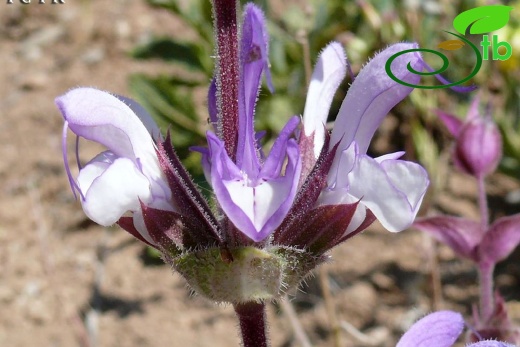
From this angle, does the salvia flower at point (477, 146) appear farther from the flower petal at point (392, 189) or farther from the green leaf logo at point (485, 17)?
the flower petal at point (392, 189)

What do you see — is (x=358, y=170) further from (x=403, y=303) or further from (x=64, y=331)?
(x=64, y=331)

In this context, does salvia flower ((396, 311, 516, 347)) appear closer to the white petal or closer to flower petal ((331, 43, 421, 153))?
flower petal ((331, 43, 421, 153))

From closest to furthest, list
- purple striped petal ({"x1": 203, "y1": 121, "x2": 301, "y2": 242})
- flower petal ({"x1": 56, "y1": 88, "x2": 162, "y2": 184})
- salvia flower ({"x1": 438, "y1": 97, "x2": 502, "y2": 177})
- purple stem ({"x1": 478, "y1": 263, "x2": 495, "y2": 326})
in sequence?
purple striped petal ({"x1": 203, "y1": 121, "x2": 301, "y2": 242}) → flower petal ({"x1": 56, "y1": 88, "x2": 162, "y2": 184}) → purple stem ({"x1": 478, "y1": 263, "x2": 495, "y2": 326}) → salvia flower ({"x1": 438, "y1": 97, "x2": 502, "y2": 177})

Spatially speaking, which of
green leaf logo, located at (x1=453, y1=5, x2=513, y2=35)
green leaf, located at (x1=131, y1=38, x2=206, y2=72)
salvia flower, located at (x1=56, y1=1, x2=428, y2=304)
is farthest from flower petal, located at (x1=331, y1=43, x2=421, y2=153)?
green leaf, located at (x1=131, y1=38, x2=206, y2=72)

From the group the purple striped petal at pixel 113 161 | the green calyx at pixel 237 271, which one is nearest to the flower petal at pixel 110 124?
the purple striped petal at pixel 113 161

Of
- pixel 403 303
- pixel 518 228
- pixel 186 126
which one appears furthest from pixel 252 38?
pixel 403 303

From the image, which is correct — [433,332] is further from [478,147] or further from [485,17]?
[485,17]
